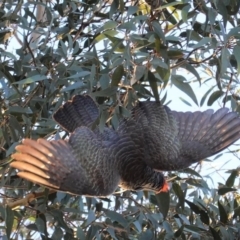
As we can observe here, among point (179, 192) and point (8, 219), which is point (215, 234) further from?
point (8, 219)

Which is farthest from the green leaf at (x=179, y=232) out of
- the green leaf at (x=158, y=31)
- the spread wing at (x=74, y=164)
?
the green leaf at (x=158, y=31)

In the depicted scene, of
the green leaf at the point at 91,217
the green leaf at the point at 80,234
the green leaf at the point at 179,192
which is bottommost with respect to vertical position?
the green leaf at the point at 80,234

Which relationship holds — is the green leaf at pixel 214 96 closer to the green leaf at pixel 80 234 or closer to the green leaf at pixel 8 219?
the green leaf at pixel 80 234

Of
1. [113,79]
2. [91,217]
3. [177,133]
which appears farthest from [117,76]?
[91,217]

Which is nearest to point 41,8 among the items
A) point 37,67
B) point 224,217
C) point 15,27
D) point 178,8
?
point 15,27

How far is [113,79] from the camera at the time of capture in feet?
5.42

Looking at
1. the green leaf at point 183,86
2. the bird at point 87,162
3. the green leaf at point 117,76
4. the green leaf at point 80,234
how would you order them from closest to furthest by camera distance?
the bird at point 87,162 < the green leaf at point 117,76 < the green leaf at point 183,86 < the green leaf at point 80,234

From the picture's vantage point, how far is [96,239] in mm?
2002

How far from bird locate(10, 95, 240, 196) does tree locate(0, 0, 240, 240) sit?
48 millimetres

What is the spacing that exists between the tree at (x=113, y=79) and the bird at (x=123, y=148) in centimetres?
5

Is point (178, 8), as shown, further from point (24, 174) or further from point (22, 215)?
point (22, 215)

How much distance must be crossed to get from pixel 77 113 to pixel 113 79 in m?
0.24

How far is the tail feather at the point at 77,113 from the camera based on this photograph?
72.8 inches

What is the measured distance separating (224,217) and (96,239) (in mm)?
361
